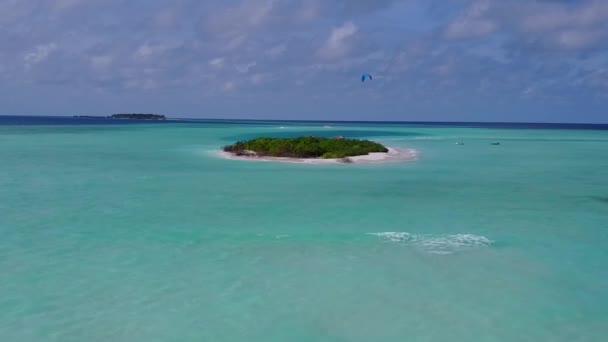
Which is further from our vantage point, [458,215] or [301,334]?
[458,215]

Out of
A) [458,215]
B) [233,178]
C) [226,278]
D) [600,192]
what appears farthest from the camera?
[233,178]

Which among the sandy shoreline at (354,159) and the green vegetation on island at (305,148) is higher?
the green vegetation on island at (305,148)

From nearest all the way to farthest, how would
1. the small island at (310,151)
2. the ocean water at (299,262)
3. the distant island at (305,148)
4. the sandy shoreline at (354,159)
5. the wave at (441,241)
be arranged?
the ocean water at (299,262) → the wave at (441,241) → the sandy shoreline at (354,159) → the small island at (310,151) → the distant island at (305,148)

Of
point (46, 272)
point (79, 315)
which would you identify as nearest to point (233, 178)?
point (46, 272)

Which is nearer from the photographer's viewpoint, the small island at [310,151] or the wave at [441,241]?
the wave at [441,241]

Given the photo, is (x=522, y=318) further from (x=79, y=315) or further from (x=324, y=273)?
(x=79, y=315)

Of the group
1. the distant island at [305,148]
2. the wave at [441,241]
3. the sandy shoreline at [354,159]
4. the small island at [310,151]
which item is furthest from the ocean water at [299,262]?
the distant island at [305,148]

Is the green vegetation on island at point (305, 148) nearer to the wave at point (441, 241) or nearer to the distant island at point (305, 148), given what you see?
the distant island at point (305, 148)
